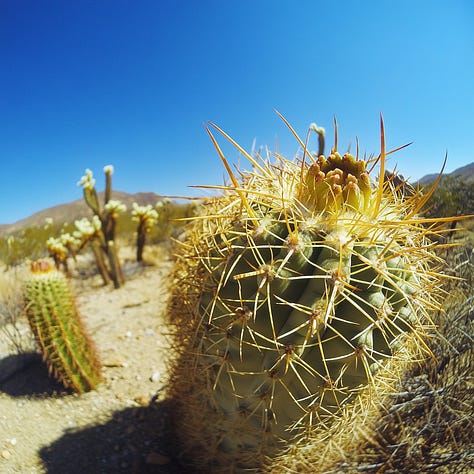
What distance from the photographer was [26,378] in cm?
329

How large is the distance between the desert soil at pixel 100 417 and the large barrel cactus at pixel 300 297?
644mm

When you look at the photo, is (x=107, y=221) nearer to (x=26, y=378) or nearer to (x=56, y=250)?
(x=56, y=250)

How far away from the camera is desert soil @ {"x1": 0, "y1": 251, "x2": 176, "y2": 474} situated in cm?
232

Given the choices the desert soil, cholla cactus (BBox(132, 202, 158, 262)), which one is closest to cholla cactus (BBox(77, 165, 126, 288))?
cholla cactus (BBox(132, 202, 158, 262))

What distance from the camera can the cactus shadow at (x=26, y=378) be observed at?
312cm

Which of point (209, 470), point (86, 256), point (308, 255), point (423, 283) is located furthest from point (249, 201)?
point (86, 256)

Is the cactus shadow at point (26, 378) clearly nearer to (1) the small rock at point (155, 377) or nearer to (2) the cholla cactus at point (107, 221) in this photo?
(1) the small rock at point (155, 377)

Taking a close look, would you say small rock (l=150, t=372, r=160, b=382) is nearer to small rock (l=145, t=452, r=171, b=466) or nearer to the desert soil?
the desert soil

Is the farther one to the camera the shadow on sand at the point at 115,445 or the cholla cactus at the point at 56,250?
the cholla cactus at the point at 56,250

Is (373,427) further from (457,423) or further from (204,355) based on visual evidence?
(204,355)

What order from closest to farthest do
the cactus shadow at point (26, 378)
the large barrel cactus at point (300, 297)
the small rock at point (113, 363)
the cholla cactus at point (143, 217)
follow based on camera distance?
the large barrel cactus at point (300, 297)
the cactus shadow at point (26, 378)
the small rock at point (113, 363)
the cholla cactus at point (143, 217)

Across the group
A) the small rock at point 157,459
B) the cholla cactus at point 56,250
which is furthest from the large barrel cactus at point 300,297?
the cholla cactus at point 56,250

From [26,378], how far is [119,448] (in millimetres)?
1284

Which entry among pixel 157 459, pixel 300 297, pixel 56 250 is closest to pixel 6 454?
pixel 157 459
